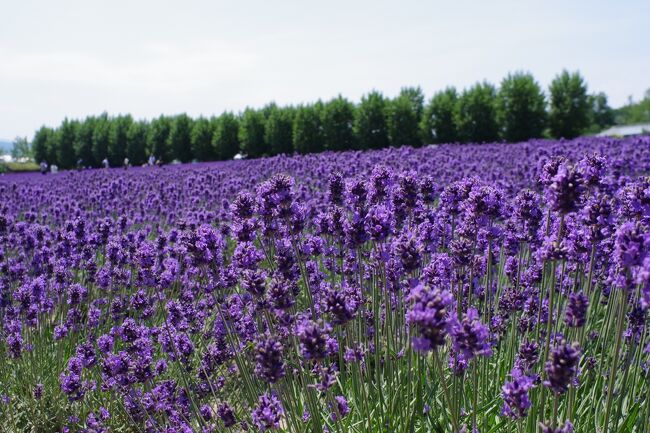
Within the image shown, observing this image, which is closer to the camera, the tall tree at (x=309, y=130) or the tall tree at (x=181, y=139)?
the tall tree at (x=309, y=130)

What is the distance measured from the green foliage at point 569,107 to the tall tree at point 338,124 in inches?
450

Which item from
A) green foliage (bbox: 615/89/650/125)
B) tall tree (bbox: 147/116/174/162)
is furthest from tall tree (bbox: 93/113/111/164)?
green foliage (bbox: 615/89/650/125)

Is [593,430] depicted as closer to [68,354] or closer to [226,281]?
[226,281]

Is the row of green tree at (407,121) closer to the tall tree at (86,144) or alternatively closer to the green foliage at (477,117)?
the green foliage at (477,117)

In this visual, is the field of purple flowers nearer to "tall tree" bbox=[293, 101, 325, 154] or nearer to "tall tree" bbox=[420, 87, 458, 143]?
"tall tree" bbox=[420, 87, 458, 143]

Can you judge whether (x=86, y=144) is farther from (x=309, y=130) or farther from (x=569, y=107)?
(x=569, y=107)

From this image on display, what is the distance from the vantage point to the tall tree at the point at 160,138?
146 ft

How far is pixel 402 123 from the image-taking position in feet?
110

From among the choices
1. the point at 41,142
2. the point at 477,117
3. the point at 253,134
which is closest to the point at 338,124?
the point at 253,134

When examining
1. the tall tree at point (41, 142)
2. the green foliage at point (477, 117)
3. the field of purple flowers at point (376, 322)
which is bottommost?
the field of purple flowers at point (376, 322)

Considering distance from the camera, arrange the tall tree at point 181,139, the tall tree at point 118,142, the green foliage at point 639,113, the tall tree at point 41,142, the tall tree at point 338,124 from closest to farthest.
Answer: the tall tree at point 338,124 → the tall tree at point 181,139 → the tall tree at point 118,142 → the tall tree at point 41,142 → the green foliage at point 639,113

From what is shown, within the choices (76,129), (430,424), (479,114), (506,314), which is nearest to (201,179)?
(506,314)

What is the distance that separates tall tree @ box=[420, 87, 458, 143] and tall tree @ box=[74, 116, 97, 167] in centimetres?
3048

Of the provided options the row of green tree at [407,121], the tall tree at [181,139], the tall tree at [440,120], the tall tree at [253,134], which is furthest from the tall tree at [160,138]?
the tall tree at [440,120]
